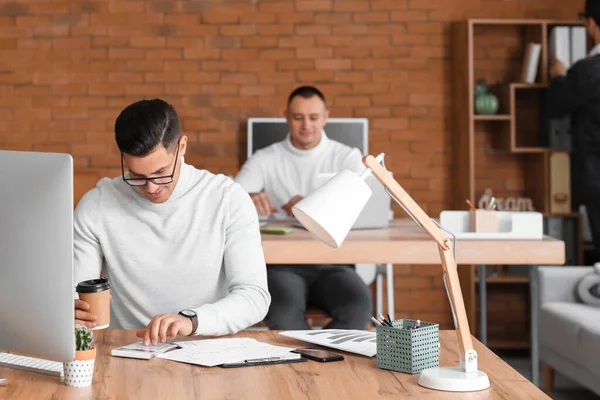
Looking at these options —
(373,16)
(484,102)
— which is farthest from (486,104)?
(373,16)

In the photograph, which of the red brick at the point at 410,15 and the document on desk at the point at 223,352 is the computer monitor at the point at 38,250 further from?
the red brick at the point at 410,15

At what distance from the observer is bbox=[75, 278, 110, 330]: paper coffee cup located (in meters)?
1.87

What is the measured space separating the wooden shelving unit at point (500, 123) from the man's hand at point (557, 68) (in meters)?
0.13

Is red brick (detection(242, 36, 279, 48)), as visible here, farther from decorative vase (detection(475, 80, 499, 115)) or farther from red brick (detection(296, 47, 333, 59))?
decorative vase (detection(475, 80, 499, 115))

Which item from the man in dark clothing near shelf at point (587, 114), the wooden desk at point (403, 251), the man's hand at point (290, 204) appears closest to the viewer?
the wooden desk at point (403, 251)

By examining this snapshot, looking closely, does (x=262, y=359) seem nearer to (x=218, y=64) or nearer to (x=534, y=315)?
(x=534, y=315)

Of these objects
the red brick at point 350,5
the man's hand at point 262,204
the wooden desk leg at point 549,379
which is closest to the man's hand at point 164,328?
the man's hand at point 262,204

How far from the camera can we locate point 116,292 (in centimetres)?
250

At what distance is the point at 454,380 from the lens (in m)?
1.60

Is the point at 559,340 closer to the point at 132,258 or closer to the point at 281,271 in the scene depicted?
the point at 281,271

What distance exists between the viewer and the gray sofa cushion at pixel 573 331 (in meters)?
3.42

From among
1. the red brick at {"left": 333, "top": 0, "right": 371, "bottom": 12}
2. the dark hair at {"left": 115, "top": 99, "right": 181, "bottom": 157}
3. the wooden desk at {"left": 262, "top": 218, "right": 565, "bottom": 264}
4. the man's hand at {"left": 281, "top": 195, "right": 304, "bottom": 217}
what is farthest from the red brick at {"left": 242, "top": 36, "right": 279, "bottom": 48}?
the dark hair at {"left": 115, "top": 99, "right": 181, "bottom": 157}

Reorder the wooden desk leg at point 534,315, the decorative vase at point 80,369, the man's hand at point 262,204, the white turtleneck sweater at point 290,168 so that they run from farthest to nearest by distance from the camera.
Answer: the white turtleneck sweater at point 290,168, the man's hand at point 262,204, the wooden desk leg at point 534,315, the decorative vase at point 80,369

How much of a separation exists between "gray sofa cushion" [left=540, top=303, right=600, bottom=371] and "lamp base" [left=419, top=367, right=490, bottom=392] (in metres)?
1.89
